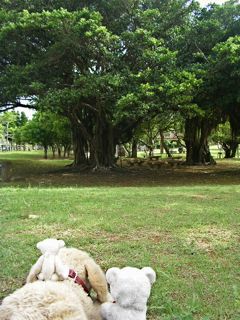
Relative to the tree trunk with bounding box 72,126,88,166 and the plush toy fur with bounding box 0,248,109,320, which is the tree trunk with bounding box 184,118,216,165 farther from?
the plush toy fur with bounding box 0,248,109,320

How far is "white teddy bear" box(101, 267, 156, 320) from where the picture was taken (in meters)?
2.35

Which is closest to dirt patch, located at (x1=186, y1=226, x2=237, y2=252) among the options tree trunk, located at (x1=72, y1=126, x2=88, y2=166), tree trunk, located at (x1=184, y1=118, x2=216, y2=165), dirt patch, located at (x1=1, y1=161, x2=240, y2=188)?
dirt patch, located at (x1=1, y1=161, x2=240, y2=188)

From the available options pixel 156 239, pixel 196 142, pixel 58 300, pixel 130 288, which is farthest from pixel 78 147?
pixel 58 300

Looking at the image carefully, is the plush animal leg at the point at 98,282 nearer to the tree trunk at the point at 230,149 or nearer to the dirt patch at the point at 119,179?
the dirt patch at the point at 119,179

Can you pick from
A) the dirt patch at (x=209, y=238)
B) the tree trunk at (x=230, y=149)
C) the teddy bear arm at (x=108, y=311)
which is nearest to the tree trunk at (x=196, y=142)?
the tree trunk at (x=230, y=149)

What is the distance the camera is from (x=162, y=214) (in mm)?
6223

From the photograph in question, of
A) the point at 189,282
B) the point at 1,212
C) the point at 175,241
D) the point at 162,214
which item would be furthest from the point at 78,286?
the point at 1,212

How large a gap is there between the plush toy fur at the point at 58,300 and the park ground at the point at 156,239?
63 centimetres

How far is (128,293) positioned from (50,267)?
21.0 inches

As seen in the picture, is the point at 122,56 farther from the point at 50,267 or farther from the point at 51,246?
the point at 50,267

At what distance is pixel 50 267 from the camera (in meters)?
2.52

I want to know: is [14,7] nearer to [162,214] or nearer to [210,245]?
[162,214]

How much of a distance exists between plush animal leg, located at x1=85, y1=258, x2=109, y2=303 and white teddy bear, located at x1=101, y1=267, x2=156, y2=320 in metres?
0.24

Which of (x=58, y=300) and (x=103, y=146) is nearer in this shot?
(x=58, y=300)
